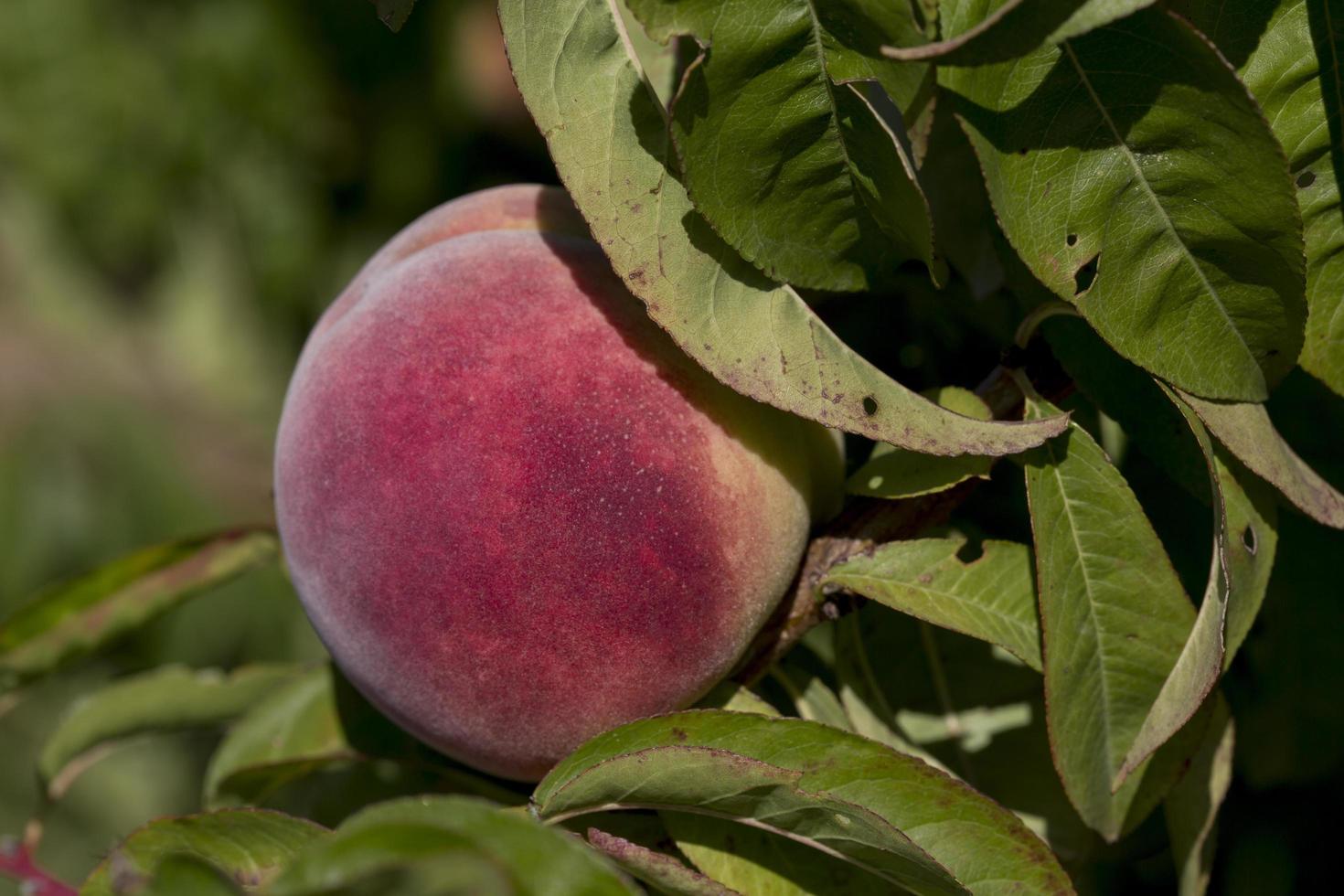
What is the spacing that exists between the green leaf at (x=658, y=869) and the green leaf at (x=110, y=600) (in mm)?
495

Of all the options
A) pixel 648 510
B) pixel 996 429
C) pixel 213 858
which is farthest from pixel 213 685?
pixel 996 429

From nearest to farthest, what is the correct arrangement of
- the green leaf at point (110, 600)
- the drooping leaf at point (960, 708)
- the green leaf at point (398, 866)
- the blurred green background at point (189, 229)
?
the green leaf at point (398, 866) < the drooping leaf at point (960, 708) < the green leaf at point (110, 600) < the blurred green background at point (189, 229)

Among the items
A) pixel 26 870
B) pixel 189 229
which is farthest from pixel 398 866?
pixel 189 229

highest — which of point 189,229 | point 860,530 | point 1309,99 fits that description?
point 1309,99

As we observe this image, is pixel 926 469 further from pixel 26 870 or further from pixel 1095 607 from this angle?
pixel 26 870

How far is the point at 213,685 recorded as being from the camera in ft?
3.09

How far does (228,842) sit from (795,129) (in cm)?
44

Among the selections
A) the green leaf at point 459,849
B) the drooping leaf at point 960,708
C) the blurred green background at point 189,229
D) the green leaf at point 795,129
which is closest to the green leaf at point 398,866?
the green leaf at point 459,849

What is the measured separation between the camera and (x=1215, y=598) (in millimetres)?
573

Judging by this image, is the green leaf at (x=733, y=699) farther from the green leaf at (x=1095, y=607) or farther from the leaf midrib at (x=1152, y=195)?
the leaf midrib at (x=1152, y=195)

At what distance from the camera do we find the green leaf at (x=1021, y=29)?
0.42m

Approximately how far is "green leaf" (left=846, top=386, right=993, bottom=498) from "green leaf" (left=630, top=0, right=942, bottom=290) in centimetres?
8

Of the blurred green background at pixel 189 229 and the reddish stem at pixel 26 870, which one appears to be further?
the blurred green background at pixel 189 229

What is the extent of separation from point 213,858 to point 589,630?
21cm
